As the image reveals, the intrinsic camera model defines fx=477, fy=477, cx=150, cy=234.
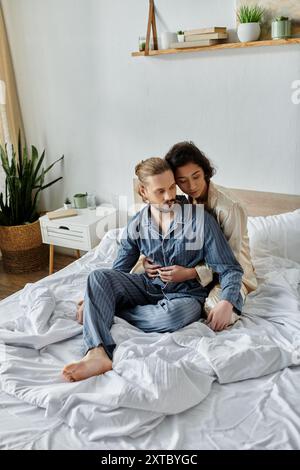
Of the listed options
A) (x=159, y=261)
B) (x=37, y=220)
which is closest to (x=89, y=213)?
(x=37, y=220)

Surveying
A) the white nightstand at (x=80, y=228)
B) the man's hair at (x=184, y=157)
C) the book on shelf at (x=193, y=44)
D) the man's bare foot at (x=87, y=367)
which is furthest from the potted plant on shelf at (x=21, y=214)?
the man's bare foot at (x=87, y=367)

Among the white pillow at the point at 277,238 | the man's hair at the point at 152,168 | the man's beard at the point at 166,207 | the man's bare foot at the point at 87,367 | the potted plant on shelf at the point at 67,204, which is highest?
the man's hair at the point at 152,168

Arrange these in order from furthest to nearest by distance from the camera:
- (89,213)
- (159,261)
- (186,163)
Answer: (89,213) < (159,261) < (186,163)

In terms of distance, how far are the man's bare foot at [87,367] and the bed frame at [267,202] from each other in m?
1.43

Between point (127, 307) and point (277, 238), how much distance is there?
2.95 feet

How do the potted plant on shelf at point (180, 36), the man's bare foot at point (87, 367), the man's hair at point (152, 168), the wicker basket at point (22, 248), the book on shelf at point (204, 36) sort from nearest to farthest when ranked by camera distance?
the man's bare foot at point (87, 367) < the man's hair at point (152, 168) < the book on shelf at point (204, 36) < the potted plant on shelf at point (180, 36) < the wicker basket at point (22, 248)

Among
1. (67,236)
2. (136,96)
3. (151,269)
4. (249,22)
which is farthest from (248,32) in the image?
(67,236)

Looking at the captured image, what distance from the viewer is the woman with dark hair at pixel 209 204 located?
6.23 feet

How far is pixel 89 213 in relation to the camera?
129 inches

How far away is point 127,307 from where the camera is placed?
199 centimetres

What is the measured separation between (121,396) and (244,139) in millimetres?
1799

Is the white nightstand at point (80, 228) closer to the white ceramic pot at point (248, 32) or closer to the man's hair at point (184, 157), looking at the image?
the man's hair at point (184, 157)

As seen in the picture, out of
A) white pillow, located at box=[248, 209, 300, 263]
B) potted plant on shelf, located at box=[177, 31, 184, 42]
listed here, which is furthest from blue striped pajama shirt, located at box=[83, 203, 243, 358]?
potted plant on shelf, located at box=[177, 31, 184, 42]
